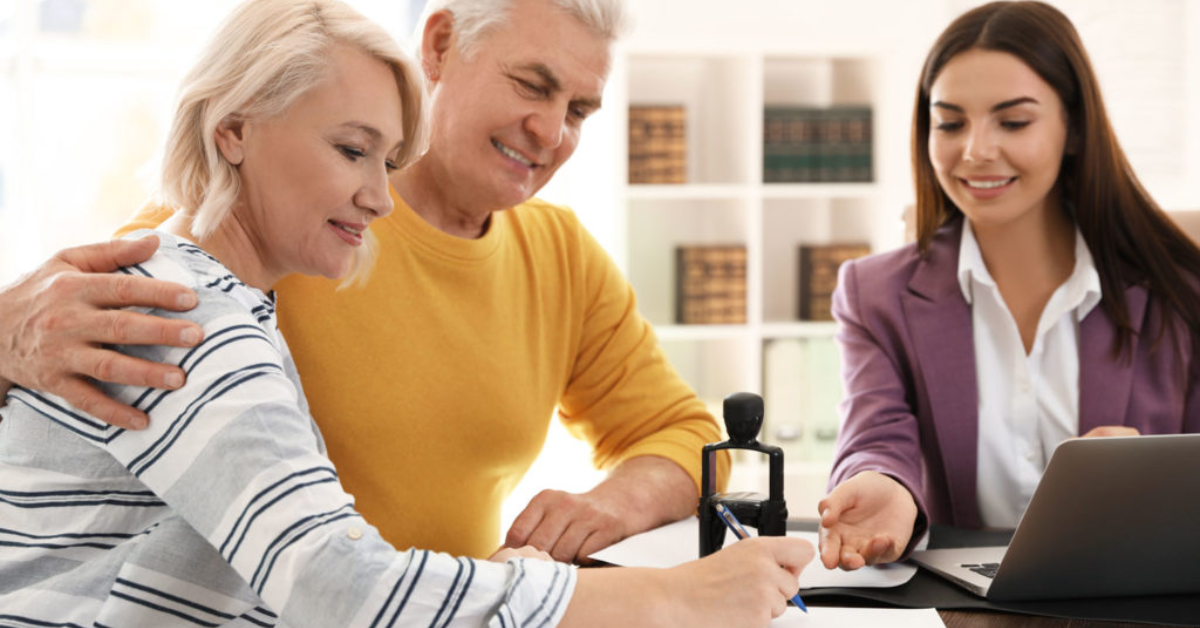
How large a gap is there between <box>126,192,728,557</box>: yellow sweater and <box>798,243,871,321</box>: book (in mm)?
2237

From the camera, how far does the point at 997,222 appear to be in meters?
1.81

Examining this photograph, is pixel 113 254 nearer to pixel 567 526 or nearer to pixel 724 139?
pixel 567 526

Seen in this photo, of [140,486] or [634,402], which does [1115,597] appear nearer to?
[634,402]

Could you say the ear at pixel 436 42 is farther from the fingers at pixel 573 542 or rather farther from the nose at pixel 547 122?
the fingers at pixel 573 542

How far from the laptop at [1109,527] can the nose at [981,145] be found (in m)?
0.77

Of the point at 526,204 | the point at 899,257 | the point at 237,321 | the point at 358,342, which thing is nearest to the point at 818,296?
the point at 899,257

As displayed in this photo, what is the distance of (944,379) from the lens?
175 cm

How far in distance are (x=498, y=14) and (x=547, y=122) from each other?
6.4 inches

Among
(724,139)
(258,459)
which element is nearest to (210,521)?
(258,459)

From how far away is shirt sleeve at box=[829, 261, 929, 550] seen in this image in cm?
157

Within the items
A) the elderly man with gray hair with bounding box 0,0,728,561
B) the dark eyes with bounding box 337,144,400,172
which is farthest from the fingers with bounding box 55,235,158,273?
the elderly man with gray hair with bounding box 0,0,728,561

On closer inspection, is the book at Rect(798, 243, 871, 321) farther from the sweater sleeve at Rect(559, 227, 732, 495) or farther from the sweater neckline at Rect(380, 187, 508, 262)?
the sweater neckline at Rect(380, 187, 508, 262)

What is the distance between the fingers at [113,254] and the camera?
1.02 meters

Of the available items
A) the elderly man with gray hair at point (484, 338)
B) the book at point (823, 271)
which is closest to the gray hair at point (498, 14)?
the elderly man with gray hair at point (484, 338)
